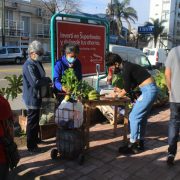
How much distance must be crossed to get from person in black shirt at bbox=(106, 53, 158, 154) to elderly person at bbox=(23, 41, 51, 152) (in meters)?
1.05

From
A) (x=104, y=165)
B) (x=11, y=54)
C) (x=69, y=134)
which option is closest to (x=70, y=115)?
(x=69, y=134)

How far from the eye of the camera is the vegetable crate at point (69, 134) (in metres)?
4.57

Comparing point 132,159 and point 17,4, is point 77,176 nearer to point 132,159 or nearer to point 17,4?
point 132,159

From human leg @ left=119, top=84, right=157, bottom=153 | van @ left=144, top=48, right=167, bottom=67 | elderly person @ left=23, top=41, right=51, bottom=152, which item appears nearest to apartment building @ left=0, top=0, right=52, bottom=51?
van @ left=144, top=48, right=167, bottom=67

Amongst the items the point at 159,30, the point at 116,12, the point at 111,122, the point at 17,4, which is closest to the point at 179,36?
the point at 159,30

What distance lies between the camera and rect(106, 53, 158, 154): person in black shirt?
4660 mm

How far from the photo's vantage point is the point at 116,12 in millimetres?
48688

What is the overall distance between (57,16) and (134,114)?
288 centimetres

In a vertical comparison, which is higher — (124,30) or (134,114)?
(124,30)

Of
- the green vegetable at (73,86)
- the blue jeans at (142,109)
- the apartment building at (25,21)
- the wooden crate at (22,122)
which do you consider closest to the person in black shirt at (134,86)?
the blue jeans at (142,109)

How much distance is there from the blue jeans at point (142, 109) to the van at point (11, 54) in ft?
83.9

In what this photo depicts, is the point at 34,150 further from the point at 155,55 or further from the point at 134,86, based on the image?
the point at 155,55

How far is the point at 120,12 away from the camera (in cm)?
4884

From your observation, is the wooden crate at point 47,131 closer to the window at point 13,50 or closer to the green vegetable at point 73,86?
the green vegetable at point 73,86
